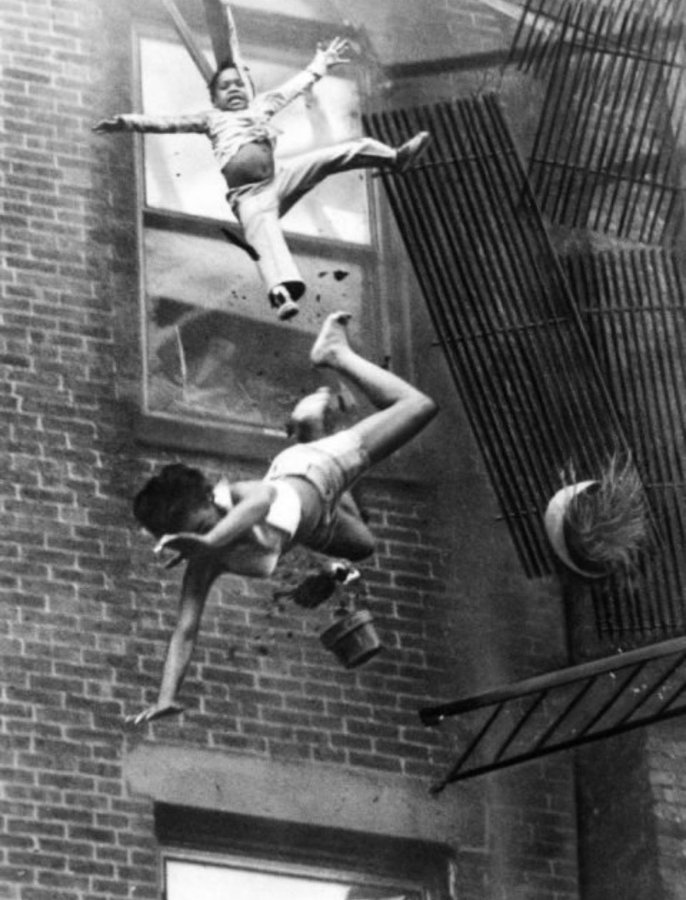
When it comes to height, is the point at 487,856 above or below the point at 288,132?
below

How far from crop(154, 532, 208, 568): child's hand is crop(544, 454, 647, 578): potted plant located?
242 cm

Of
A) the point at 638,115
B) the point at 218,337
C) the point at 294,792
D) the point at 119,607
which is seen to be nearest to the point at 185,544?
the point at 119,607

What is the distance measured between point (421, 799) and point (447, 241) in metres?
2.70

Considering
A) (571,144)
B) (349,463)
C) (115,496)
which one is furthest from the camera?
(571,144)

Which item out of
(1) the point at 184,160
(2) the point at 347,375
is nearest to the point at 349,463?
(2) the point at 347,375

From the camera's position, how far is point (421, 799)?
670 inches

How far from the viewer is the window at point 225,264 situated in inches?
703

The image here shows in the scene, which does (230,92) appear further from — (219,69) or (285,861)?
(285,861)

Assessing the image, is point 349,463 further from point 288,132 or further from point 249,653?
point 288,132

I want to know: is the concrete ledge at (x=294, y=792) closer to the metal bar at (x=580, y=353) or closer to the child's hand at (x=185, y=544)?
the child's hand at (x=185, y=544)

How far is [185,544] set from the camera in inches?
593

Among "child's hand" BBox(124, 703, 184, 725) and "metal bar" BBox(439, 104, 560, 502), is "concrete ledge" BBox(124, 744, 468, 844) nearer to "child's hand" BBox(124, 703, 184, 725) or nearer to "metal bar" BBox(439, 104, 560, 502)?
"child's hand" BBox(124, 703, 184, 725)

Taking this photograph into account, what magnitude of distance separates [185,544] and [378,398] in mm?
1469

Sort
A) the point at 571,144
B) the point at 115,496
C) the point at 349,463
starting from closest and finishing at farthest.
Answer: the point at 349,463, the point at 115,496, the point at 571,144
